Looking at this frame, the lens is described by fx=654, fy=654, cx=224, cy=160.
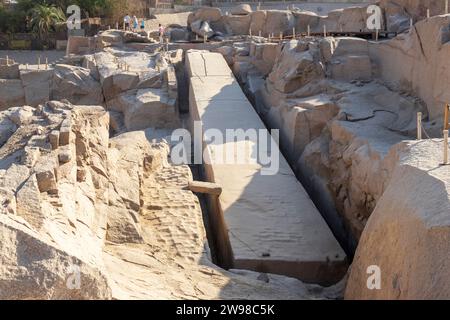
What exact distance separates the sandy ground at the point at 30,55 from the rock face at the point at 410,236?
781 inches

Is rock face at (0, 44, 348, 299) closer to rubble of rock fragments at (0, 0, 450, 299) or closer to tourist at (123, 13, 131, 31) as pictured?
rubble of rock fragments at (0, 0, 450, 299)

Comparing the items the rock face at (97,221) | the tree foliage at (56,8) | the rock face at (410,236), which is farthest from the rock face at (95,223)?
the tree foliage at (56,8)

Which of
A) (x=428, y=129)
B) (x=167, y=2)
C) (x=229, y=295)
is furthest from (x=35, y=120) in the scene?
(x=167, y=2)

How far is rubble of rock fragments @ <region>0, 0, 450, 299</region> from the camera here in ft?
16.5

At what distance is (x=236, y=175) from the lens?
32.4 feet

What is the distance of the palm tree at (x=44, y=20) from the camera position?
25000mm

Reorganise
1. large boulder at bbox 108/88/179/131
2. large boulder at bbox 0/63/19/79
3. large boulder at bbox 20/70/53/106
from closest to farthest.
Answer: large boulder at bbox 108/88/179/131, large boulder at bbox 20/70/53/106, large boulder at bbox 0/63/19/79

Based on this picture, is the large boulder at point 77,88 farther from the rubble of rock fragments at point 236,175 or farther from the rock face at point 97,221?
the rock face at point 97,221

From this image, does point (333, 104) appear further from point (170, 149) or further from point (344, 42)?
point (170, 149)

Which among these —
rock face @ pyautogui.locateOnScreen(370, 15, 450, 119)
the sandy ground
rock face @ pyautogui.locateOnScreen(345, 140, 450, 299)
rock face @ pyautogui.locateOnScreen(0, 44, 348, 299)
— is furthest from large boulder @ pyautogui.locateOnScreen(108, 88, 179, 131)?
the sandy ground

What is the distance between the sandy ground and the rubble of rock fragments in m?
7.84

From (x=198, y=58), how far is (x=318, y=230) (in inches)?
329

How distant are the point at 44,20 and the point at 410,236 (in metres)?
22.5

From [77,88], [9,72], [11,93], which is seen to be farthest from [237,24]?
[11,93]
